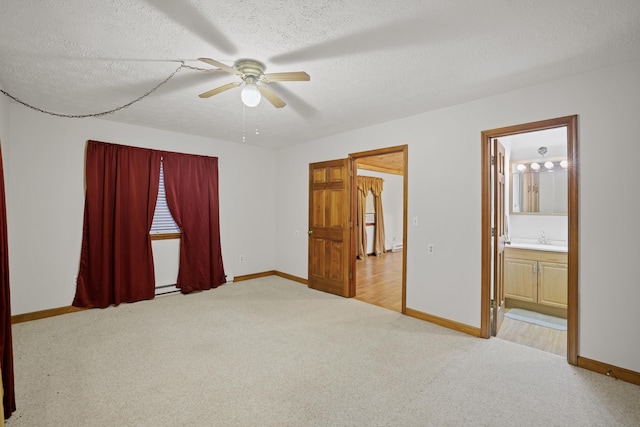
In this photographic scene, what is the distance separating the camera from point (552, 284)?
3.63 m

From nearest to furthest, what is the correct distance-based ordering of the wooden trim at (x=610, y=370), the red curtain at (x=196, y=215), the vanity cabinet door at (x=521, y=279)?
the wooden trim at (x=610, y=370), the vanity cabinet door at (x=521, y=279), the red curtain at (x=196, y=215)

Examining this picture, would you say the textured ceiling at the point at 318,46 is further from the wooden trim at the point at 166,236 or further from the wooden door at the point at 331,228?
the wooden trim at the point at 166,236

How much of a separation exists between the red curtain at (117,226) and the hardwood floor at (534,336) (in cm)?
459

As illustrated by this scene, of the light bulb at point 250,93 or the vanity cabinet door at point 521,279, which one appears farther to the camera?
the vanity cabinet door at point 521,279

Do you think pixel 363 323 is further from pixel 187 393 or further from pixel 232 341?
pixel 187 393

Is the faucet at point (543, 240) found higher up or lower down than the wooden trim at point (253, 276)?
higher up

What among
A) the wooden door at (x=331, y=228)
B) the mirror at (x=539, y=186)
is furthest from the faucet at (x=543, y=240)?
the wooden door at (x=331, y=228)

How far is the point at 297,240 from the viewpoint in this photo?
532 centimetres

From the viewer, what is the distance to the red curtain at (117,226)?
12.4 ft

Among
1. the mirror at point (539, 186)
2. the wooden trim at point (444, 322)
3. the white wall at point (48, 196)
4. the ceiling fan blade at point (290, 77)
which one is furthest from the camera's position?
the mirror at point (539, 186)

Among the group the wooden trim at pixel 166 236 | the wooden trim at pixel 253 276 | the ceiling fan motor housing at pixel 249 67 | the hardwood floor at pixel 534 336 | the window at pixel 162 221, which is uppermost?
the ceiling fan motor housing at pixel 249 67

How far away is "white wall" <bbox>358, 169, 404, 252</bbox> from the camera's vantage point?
28.7 feet

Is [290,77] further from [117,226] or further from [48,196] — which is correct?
[48,196]

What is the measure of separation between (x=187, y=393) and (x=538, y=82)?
3893 millimetres
